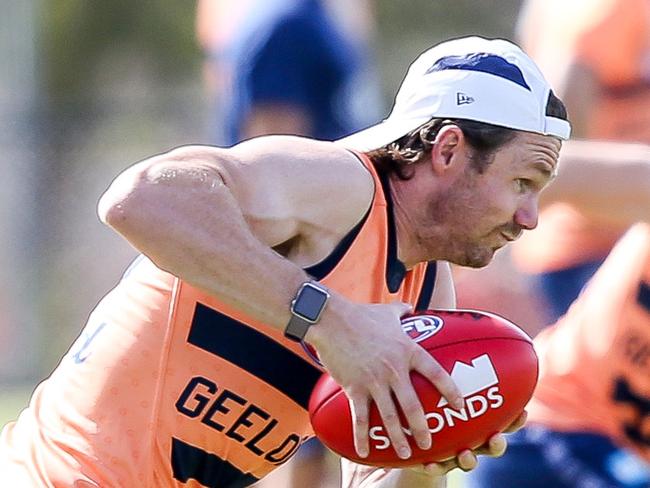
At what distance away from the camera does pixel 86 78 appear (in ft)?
59.7

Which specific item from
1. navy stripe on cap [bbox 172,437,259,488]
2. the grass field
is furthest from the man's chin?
the grass field

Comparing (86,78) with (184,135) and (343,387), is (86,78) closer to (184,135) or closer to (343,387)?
(184,135)

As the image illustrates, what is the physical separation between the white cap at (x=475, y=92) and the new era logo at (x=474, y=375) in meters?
0.51

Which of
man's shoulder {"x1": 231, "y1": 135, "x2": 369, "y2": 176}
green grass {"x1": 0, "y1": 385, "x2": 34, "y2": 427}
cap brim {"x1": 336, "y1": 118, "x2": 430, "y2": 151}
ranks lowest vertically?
green grass {"x1": 0, "y1": 385, "x2": 34, "y2": 427}

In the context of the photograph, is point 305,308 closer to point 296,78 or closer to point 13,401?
point 296,78

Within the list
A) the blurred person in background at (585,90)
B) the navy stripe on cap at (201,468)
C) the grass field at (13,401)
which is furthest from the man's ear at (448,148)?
the grass field at (13,401)

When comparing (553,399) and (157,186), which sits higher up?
(157,186)

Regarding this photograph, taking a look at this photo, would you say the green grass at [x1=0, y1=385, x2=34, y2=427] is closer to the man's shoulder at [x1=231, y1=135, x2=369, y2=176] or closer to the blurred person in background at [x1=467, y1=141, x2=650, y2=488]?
the blurred person in background at [x1=467, y1=141, x2=650, y2=488]

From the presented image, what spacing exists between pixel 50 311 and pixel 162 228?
8.97 m

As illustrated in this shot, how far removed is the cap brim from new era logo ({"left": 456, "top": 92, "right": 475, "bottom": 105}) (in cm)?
7

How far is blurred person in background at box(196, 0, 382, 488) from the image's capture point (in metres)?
5.48

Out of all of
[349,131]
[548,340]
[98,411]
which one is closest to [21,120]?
[349,131]

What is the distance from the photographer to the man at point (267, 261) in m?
3.00

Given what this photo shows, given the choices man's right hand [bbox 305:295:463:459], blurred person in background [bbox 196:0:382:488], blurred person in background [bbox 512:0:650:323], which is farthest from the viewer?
blurred person in background [bbox 196:0:382:488]
